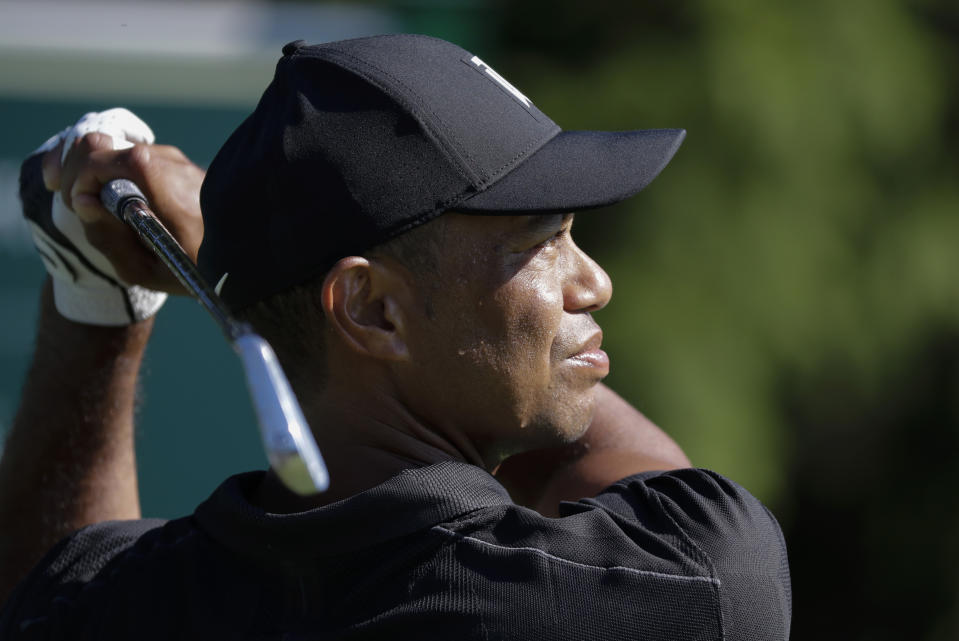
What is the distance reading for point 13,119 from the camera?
325cm

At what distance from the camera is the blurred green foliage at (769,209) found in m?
3.89

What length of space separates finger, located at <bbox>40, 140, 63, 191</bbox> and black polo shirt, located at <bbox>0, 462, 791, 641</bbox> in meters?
0.66

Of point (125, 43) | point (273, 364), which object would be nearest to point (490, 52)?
point (125, 43)

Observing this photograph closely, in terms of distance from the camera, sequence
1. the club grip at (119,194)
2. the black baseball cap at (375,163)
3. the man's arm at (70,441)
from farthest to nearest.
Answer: the man's arm at (70,441) < the club grip at (119,194) < the black baseball cap at (375,163)

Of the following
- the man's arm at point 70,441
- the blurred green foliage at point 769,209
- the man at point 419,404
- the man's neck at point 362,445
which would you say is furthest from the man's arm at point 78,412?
the blurred green foliage at point 769,209

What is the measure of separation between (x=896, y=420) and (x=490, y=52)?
84.0 inches

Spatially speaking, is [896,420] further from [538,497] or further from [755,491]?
[538,497]

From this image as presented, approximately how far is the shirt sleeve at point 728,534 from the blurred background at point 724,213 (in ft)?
6.75

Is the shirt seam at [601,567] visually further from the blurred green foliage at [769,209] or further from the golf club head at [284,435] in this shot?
the blurred green foliage at [769,209]

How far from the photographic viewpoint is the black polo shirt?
1.23 m

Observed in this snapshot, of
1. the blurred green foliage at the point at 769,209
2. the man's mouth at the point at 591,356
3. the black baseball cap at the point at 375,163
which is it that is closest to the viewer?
the black baseball cap at the point at 375,163

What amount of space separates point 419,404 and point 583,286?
0.83 ft

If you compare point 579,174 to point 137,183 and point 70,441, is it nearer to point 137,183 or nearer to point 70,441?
point 137,183

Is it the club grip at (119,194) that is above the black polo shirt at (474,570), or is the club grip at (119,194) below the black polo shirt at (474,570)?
above
